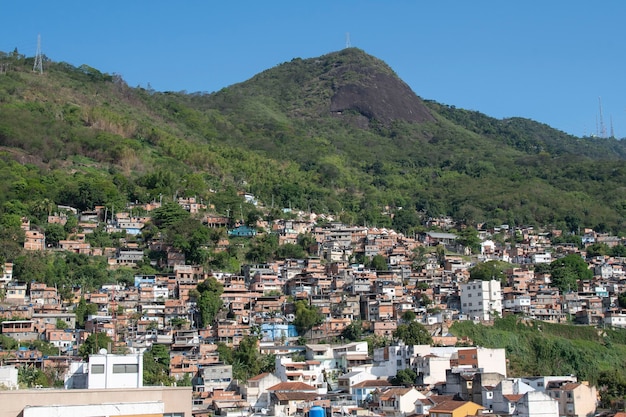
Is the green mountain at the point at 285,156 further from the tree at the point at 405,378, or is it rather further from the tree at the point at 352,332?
the tree at the point at 405,378

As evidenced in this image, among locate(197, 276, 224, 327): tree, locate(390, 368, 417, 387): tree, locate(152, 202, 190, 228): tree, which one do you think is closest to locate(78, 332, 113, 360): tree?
locate(197, 276, 224, 327): tree

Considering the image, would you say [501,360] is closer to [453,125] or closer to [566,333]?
[566,333]

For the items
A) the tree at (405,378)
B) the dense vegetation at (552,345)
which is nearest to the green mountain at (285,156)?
the dense vegetation at (552,345)

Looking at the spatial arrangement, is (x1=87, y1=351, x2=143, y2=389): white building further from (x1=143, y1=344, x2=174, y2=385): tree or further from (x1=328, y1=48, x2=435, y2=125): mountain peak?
(x1=328, y1=48, x2=435, y2=125): mountain peak

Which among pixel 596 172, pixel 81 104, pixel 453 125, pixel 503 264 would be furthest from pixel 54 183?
pixel 453 125

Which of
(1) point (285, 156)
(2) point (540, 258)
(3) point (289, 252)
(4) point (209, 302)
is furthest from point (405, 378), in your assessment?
(1) point (285, 156)

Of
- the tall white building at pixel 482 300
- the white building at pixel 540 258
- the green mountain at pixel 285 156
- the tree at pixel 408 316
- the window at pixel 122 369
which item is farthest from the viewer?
the green mountain at pixel 285 156
